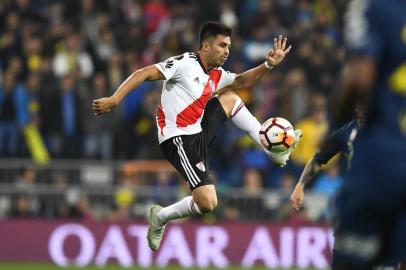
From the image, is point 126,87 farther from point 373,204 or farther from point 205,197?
point 373,204

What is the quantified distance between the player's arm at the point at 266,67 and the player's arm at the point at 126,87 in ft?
2.98

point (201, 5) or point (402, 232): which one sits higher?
point (201, 5)

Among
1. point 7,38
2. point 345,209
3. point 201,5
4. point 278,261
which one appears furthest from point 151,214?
point 201,5

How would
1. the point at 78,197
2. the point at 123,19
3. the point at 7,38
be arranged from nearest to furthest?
the point at 78,197 → the point at 7,38 → the point at 123,19

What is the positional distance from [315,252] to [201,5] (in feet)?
17.4

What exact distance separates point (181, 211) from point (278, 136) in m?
1.18

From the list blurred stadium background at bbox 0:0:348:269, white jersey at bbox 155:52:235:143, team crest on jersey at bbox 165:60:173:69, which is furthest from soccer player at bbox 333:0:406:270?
blurred stadium background at bbox 0:0:348:269

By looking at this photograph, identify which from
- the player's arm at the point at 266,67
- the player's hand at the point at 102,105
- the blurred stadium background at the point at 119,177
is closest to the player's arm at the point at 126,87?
the player's hand at the point at 102,105

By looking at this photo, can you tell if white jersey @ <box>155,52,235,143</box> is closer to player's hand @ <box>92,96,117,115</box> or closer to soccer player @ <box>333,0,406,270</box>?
player's hand @ <box>92,96,117,115</box>

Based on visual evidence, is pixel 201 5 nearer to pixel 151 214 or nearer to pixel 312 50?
pixel 312 50

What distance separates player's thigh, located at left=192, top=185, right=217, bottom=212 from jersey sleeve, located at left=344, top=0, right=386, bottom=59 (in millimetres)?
4917

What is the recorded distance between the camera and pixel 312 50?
18.9 metres

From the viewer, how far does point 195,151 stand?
10453 millimetres

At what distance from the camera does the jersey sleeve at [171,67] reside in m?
10.1
